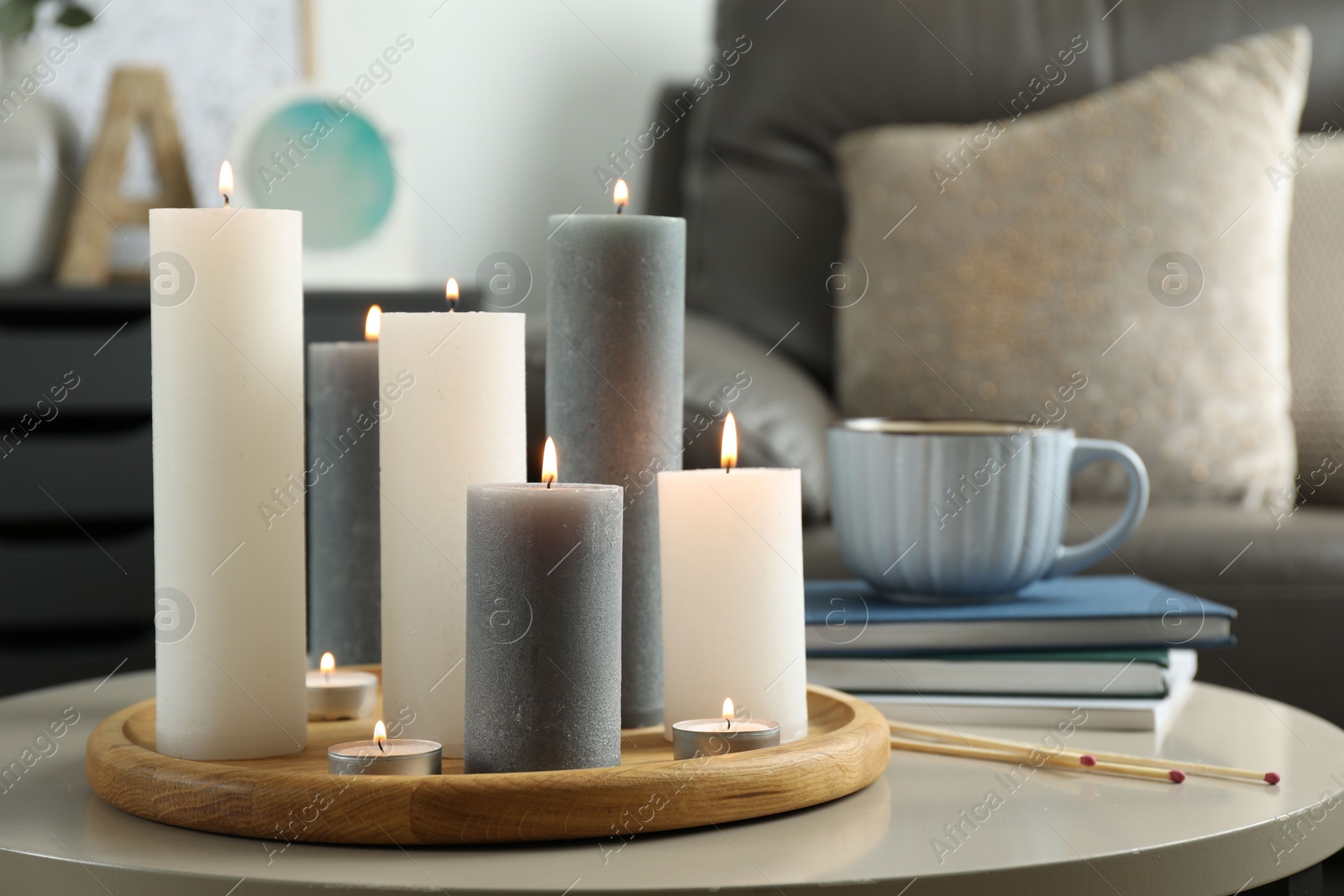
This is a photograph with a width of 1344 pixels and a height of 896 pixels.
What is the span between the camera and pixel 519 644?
1.60 feet

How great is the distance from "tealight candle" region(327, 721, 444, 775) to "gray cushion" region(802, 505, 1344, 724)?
78cm

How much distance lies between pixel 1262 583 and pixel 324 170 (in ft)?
4.85

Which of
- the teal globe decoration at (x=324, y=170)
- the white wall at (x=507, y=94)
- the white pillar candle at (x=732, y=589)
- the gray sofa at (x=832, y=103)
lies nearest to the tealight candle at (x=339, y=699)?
the white pillar candle at (x=732, y=589)

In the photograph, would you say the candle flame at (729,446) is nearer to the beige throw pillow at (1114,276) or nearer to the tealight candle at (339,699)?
the tealight candle at (339,699)

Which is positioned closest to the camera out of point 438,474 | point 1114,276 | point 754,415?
point 438,474

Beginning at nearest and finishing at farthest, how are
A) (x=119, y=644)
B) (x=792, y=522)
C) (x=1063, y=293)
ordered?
(x=792, y=522)
(x=1063, y=293)
(x=119, y=644)

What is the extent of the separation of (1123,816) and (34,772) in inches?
18.1

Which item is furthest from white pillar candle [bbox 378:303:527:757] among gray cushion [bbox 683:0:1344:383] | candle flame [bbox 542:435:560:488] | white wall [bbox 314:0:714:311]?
white wall [bbox 314:0:714:311]

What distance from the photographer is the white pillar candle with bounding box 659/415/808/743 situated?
0.58m

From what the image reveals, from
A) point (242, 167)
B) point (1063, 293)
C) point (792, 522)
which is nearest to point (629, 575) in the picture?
point (792, 522)

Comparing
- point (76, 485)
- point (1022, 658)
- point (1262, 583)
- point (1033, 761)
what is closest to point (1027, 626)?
point (1022, 658)

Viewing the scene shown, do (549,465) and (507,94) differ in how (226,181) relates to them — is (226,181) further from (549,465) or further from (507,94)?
(507,94)

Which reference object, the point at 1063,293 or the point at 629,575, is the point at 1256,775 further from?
the point at 1063,293

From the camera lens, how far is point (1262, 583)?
1234mm
